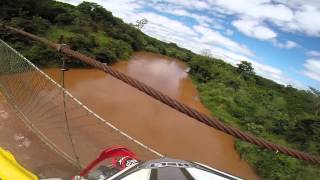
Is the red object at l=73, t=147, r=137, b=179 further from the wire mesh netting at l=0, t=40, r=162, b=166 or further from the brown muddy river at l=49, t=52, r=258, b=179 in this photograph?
the brown muddy river at l=49, t=52, r=258, b=179

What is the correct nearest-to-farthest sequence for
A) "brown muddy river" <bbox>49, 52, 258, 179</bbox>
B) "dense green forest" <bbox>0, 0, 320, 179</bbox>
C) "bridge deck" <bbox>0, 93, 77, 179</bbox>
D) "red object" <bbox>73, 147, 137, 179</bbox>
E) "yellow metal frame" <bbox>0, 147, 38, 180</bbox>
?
1. "yellow metal frame" <bbox>0, 147, 38, 180</bbox>
2. "red object" <bbox>73, 147, 137, 179</bbox>
3. "bridge deck" <bbox>0, 93, 77, 179</bbox>
4. "brown muddy river" <bbox>49, 52, 258, 179</bbox>
5. "dense green forest" <bbox>0, 0, 320, 179</bbox>

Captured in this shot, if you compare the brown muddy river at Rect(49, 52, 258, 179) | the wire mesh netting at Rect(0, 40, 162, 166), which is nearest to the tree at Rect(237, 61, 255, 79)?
the brown muddy river at Rect(49, 52, 258, 179)

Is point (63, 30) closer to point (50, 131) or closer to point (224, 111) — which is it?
point (224, 111)

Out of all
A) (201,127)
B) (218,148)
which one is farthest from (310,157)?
(201,127)

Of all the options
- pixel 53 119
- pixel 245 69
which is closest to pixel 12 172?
pixel 53 119

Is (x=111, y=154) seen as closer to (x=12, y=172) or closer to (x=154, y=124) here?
(x=12, y=172)
